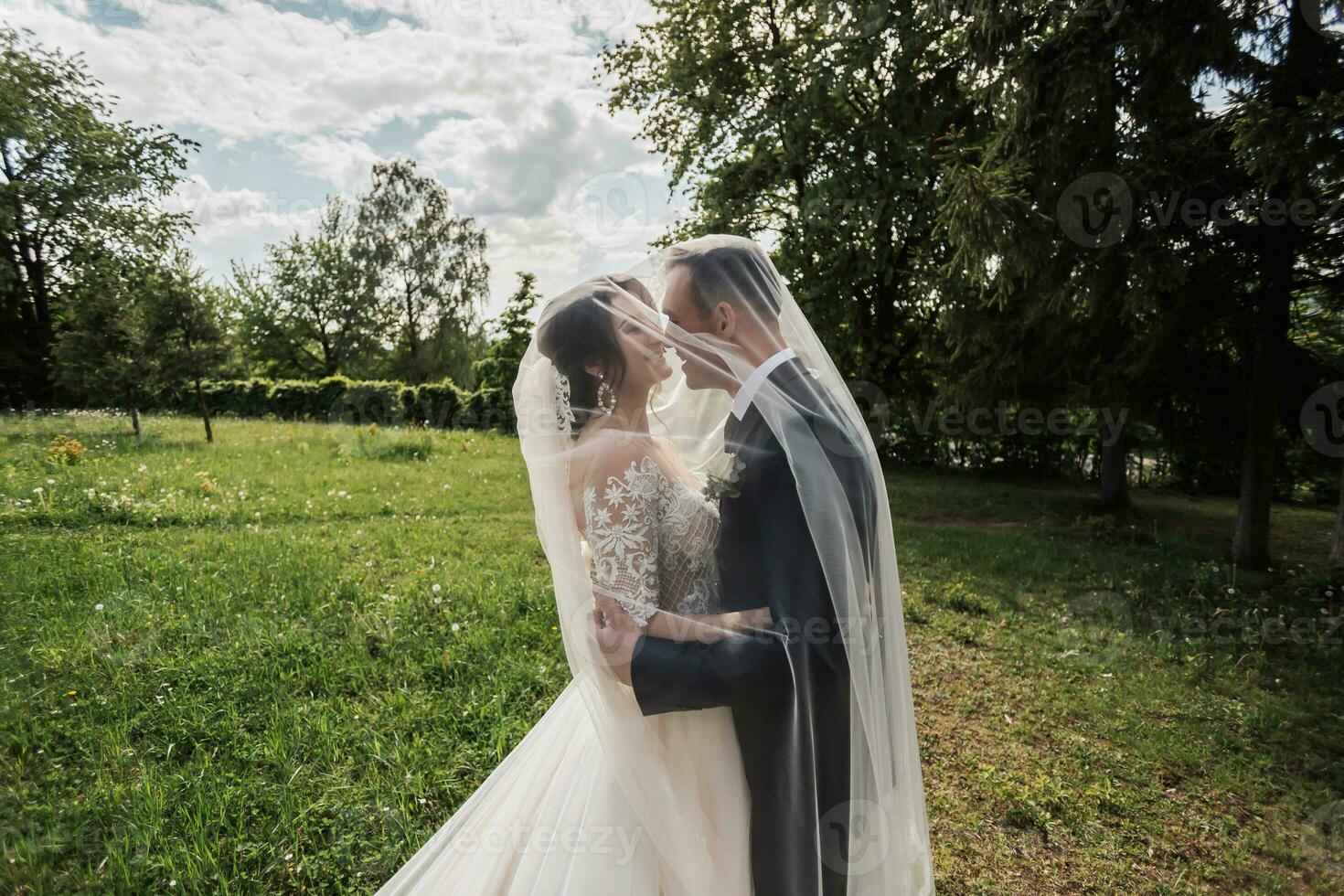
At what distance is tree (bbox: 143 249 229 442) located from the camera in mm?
14547

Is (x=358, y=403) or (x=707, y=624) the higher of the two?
(x=358, y=403)

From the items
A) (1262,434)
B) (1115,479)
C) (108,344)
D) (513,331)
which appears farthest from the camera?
(513,331)

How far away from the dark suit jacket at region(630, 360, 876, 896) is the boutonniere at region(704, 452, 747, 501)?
0.8 inches

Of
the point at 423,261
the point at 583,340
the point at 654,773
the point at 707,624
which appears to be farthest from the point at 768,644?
the point at 423,261

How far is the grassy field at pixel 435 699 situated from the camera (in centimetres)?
313

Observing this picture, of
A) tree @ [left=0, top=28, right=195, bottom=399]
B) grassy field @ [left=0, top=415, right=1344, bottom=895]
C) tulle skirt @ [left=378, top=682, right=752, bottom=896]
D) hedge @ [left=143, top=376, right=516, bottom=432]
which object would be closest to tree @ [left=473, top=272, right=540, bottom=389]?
hedge @ [left=143, top=376, right=516, bottom=432]

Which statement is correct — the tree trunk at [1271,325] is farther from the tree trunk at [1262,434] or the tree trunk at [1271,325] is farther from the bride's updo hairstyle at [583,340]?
the bride's updo hairstyle at [583,340]

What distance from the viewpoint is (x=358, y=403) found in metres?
25.9

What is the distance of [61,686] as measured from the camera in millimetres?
4070

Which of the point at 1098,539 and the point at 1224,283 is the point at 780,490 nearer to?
the point at 1224,283

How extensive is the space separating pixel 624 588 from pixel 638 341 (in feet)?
2.55

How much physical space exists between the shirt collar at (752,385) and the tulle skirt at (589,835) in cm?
95

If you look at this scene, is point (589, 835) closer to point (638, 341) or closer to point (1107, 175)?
point (638, 341)

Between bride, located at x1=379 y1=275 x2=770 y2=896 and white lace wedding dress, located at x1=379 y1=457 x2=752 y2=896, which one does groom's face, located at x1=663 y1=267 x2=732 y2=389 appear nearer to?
bride, located at x1=379 y1=275 x2=770 y2=896
